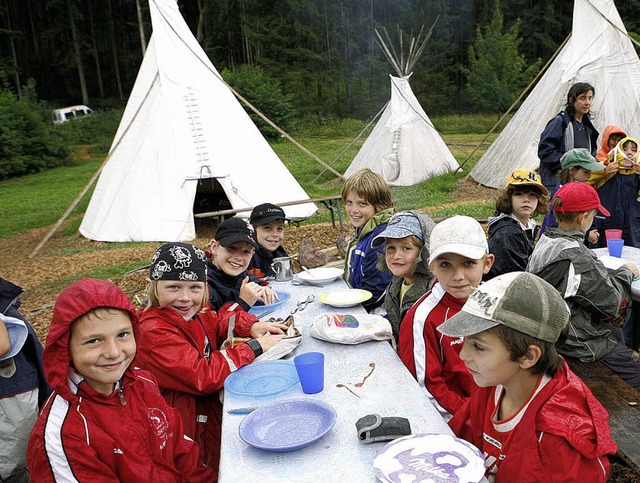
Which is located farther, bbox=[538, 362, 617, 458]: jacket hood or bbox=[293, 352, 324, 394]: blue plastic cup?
bbox=[293, 352, 324, 394]: blue plastic cup

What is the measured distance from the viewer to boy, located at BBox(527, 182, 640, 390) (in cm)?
310

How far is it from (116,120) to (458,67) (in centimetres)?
Answer: 2319

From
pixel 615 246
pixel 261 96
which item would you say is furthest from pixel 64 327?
pixel 261 96

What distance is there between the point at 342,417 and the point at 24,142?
24.7 meters

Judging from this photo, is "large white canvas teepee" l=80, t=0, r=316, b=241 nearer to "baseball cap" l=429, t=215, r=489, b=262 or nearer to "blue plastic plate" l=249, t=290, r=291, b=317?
"blue plastic plate" l=249, t=290, r=291, b=317

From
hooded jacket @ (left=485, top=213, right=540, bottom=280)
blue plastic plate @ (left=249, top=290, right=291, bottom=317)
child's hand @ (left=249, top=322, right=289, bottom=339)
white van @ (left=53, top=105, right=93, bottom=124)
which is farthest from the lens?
white van @ (left=53, top=105, right=93, bottom=124)

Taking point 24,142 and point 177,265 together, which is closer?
point 177,265

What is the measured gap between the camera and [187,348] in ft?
8.00

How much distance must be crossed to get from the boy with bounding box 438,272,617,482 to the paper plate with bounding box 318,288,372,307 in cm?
137

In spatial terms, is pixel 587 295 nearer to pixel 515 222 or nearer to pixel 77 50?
pixel 515 222

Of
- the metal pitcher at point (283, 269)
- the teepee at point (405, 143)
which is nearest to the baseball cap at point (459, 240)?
the metal pitcher at point (283, 269)

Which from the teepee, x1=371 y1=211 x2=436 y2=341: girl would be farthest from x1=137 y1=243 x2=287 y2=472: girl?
the teepee

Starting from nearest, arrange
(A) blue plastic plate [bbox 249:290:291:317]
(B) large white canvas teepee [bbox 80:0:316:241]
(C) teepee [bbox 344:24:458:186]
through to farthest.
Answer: (A) blue plastic plate [bbox 249:290:291:317] < (B) large white canvas teepee [bbox 80:0:316:241] < (C) teepee [bbox 344:24:458:186]

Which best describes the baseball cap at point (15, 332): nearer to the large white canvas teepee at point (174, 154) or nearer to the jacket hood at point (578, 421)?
the jacket hood at point (578, 421)
